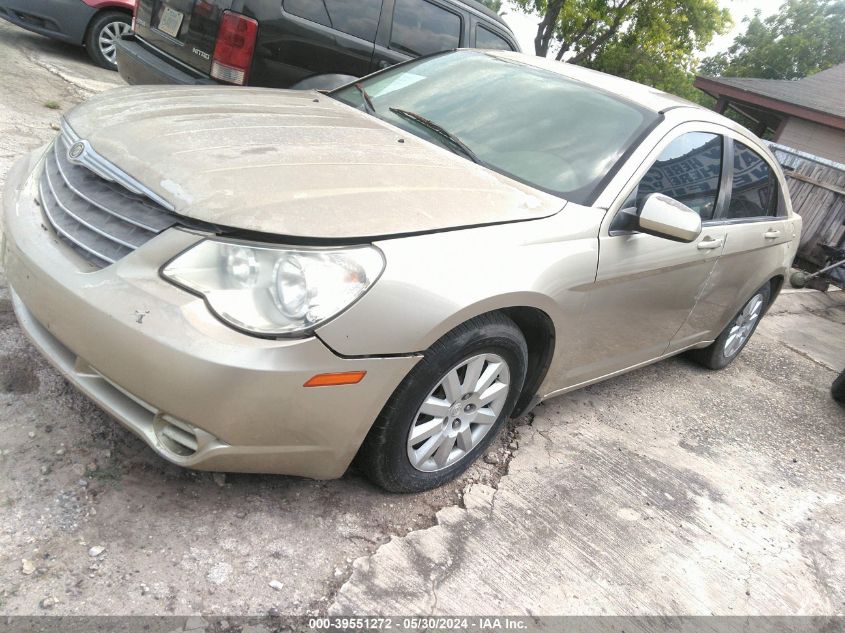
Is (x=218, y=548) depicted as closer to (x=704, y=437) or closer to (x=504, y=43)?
(x=704, y=437)

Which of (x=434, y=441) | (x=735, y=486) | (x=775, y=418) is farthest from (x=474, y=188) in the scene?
(x=775, y=418)

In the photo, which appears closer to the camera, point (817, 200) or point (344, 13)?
point (344, 13)

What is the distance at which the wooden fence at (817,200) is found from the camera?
10.1 meters

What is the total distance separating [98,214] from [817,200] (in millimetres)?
10878

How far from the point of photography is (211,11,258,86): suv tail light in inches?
191

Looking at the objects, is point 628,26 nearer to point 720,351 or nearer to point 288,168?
point 720,351

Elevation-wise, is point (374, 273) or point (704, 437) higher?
point (374, 273)

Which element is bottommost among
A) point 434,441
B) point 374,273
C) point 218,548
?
point 218,548

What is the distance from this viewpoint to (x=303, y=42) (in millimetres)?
5363

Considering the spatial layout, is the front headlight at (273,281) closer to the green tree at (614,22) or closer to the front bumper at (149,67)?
the front bumper at (149,67)

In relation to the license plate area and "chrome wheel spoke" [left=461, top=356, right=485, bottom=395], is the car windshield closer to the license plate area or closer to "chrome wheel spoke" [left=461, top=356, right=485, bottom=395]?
"chrome wheel spoke" [left=461, top=356, right=485, bottom=395]

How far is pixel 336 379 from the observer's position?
78.9 inches

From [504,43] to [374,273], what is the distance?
5.58m

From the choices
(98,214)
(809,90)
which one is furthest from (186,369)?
(809,90)
